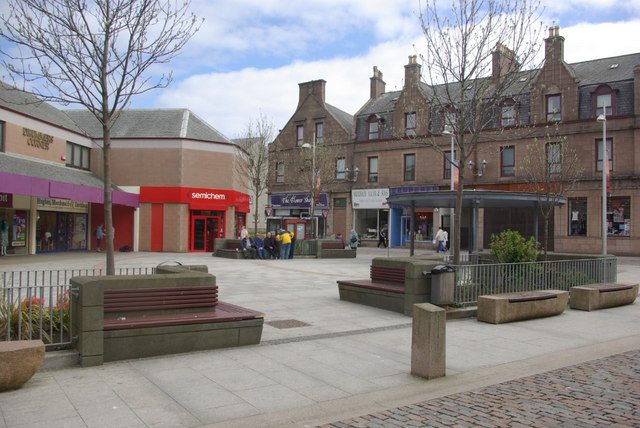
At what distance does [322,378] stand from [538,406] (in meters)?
2.27

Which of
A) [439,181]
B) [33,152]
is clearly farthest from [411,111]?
[33,152]

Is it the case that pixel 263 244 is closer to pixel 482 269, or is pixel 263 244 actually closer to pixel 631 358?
pixel 482 269

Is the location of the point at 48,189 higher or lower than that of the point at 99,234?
higher

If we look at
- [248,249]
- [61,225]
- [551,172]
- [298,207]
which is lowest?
[248,249]

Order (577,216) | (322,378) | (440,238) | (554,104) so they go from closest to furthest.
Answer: (322,378)
(440,238)
(577,216)
(554,104)

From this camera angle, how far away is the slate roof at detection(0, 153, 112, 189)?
22688mm

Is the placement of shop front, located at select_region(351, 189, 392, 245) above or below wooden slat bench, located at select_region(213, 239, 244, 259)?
above

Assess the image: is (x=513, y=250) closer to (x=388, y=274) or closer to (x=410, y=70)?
(x=388, y=274)

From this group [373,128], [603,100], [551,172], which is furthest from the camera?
[373,128]

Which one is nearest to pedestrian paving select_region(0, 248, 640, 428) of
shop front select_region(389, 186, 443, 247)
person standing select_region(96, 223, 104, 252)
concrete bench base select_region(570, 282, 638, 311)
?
concrete bench base select_region(570, 282, 638, 311)

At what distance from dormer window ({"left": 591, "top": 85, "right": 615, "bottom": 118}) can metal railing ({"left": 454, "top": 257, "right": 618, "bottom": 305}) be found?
2132 cm

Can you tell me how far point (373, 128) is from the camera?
40.5 meters

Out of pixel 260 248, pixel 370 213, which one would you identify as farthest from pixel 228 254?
pixel 370 213

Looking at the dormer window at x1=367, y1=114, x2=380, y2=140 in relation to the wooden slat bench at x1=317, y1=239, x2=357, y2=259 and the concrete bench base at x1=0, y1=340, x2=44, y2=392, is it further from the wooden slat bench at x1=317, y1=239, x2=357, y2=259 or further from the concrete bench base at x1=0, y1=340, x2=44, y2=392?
the concrete bench base at x1=0, y1=340, x2=44, y2=392
